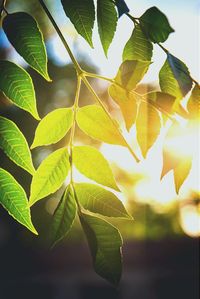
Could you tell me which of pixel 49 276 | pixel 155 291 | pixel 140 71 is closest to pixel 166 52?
pixel 140 71

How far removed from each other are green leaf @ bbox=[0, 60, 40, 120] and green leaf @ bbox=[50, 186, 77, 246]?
18 cm

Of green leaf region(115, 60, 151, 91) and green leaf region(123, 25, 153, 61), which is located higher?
green leaf region(123, 25, 153, 61)

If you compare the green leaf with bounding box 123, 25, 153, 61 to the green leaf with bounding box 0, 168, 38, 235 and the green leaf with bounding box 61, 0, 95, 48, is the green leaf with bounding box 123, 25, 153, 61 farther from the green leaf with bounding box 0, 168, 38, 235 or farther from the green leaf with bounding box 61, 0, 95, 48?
the green leaf with bounding box 0, 168, 38, 235

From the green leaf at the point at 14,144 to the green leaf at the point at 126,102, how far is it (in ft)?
0.64

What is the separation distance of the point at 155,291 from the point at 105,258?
1763cm

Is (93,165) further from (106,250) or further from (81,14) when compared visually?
(81,14)

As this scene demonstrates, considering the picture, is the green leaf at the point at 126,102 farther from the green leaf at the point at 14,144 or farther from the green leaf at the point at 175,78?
the green leaf at the point at 14,144

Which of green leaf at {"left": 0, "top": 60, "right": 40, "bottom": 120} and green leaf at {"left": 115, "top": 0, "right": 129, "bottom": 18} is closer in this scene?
green leaf at {"left": 115, "top": 0, "right": 129, "bottom": 18}

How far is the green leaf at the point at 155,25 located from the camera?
0.80m

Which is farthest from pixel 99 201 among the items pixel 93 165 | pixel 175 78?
pixel 175 78

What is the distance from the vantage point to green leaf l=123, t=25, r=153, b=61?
0.87 meters

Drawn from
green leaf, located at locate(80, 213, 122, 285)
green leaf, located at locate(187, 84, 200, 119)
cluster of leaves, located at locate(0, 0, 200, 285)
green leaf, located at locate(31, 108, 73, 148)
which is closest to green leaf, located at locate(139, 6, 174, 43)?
cluster of leaves, located at locate(0, 0, 200, 285)

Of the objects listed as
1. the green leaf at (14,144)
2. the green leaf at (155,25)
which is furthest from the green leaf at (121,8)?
the green leaf at (14,144)

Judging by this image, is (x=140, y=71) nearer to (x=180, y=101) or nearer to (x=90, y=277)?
(x=180, y=101)
